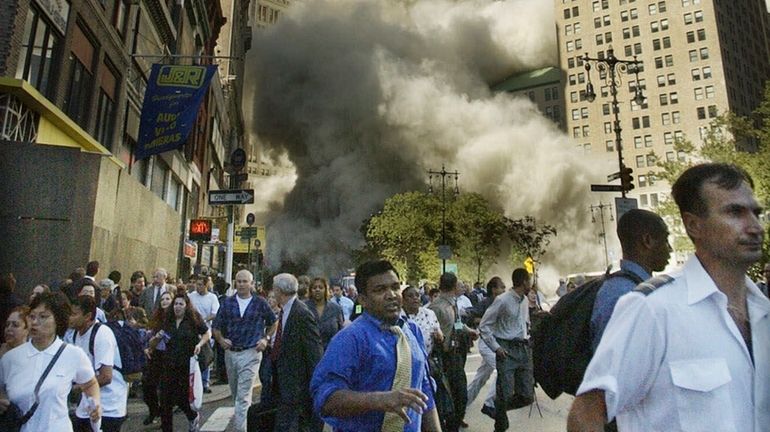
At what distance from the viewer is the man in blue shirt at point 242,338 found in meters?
6.45

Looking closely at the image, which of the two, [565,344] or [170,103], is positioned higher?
[170,103]

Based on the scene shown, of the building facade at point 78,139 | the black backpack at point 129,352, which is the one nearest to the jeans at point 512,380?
the black backpack at point 129,352

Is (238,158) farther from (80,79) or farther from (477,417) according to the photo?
(477,417)

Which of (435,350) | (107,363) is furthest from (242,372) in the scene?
(435,350)

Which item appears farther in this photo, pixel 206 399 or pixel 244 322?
pixel 206 399

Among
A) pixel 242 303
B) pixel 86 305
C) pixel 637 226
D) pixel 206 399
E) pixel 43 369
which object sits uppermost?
pixel 637 226

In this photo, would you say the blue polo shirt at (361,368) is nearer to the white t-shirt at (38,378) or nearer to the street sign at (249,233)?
the white t-shirt at (38,378)

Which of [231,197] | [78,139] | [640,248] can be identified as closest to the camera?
[640,248]

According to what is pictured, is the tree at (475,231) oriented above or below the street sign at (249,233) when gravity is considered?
above

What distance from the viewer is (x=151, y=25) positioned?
20906 mm

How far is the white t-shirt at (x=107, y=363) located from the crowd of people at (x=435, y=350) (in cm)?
1

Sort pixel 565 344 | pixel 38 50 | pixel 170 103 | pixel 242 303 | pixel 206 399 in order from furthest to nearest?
pixel 170 103, pixel 38 50, pixel 206 399, pixel 242 303, pixel 565 344

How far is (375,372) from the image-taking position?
2.65 m

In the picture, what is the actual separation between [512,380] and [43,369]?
17.1 feet
